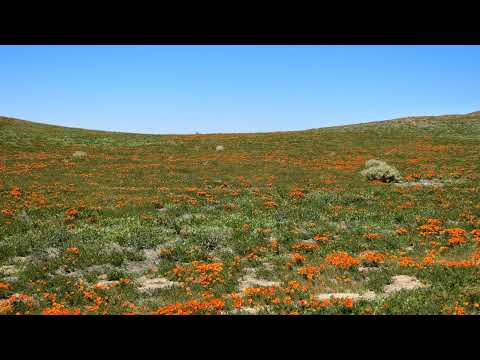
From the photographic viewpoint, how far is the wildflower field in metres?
10.5

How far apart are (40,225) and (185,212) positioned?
7010 mm

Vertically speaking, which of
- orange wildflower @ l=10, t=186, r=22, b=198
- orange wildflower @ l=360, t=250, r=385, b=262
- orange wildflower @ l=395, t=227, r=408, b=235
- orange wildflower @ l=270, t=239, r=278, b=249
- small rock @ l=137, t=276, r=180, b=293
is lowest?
small rock @ l=137, t=276, r=180, b=293

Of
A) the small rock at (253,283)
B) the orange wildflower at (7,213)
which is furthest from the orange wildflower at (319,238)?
the orange wildflower at (7,213)

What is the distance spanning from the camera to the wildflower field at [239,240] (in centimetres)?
1052

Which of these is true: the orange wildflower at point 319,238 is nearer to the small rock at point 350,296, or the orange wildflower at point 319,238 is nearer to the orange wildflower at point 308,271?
the orange wildflower at point 308,271

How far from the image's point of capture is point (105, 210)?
21484 mm

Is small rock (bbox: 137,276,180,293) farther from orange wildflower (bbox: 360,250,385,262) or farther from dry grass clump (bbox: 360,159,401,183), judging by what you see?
dry grass clump (bbox: 360,159,401,183)

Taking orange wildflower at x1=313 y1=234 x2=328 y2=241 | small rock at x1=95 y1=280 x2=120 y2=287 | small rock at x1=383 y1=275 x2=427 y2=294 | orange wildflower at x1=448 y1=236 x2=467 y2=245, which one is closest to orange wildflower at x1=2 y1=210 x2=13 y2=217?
small rock at x1=95 y1=280 x2=120 y2=287

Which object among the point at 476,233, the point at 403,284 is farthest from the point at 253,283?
the point at 476,233

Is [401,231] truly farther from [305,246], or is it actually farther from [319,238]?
[305,246]

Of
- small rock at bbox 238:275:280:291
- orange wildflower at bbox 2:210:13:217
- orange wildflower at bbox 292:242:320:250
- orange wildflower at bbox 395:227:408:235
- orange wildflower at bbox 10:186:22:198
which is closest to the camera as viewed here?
small rock at bbox 238:275:280:291

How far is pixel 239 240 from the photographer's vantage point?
16.5 metres
